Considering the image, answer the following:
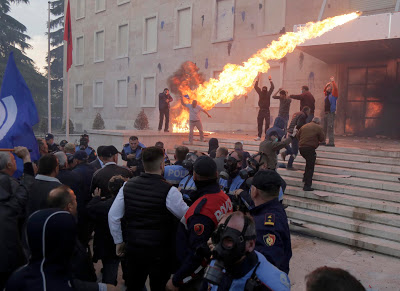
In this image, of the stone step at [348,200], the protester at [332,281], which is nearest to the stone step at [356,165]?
the stone step at [348,200]

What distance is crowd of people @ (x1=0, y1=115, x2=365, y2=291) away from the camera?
2100 millimetres

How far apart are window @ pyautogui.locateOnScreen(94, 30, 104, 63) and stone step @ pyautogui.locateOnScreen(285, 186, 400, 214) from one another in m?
23.8

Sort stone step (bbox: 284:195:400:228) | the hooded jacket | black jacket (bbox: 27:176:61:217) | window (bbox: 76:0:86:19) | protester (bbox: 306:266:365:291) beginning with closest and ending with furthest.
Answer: protester (bbox: 306:266:365:291), the hooded jacket, black jacket (bbox: 27:176:61:217), stone step (bbox: 284:195:400:228), window (bbox: 76:0:86:19)

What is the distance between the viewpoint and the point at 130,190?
3.43 m

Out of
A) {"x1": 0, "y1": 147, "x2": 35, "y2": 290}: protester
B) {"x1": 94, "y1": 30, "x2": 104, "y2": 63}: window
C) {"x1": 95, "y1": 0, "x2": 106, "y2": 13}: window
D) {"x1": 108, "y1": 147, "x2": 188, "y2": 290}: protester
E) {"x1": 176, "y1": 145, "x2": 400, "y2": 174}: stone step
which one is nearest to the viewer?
{"x1": 0, "y1": 147, "x2": 35, "y2": 290}: protester

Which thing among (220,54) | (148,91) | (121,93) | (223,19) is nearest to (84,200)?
(220,54)

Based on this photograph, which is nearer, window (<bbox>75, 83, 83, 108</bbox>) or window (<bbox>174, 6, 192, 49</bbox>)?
window (<bbox>174, 6, 192, 49</bbox>)

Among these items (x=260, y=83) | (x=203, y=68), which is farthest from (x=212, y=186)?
(x=203, y=68)

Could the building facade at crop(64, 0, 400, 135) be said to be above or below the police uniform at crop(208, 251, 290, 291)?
above

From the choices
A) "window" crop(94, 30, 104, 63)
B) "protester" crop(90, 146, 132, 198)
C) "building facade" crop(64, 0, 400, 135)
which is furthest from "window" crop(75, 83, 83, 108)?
"protester" crop(90, 146, 132, 198)

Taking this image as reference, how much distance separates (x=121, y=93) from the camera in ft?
86.6

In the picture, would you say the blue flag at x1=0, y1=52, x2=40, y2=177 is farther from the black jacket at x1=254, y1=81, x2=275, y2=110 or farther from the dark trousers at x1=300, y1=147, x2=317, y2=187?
the black jacket at x1=254, y1=81, x2=275, y2=110

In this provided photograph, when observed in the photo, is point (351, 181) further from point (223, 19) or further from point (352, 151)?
point (223, 19)

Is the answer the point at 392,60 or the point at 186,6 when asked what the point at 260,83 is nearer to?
the point at 392,60
